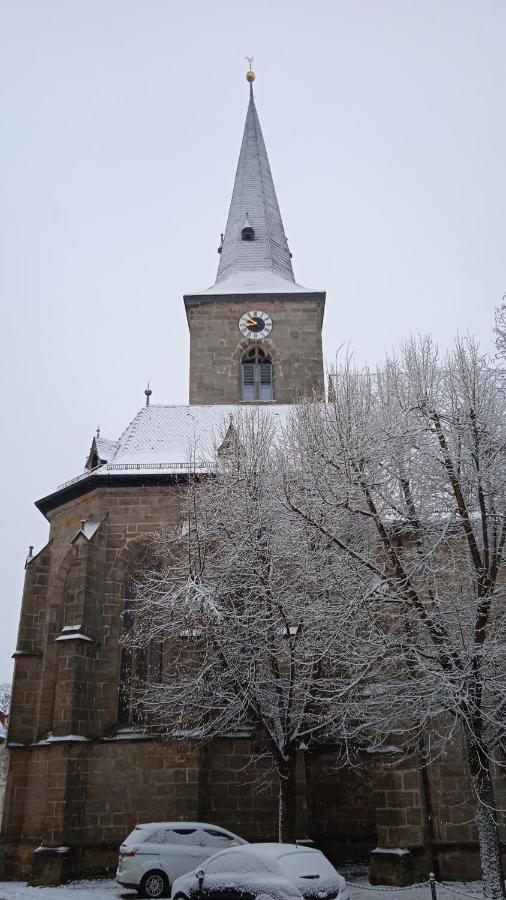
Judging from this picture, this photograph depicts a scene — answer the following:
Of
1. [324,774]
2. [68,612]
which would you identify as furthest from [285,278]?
[324,774]

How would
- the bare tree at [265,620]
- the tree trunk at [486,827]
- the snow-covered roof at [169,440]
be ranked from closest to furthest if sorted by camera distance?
1. the tree trunk at [486,827]
2. the bare tree at [265,620]
3. the snow-covered roof at [169,440]

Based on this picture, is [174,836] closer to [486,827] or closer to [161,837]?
[161,837]

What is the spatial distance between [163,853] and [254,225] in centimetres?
2556

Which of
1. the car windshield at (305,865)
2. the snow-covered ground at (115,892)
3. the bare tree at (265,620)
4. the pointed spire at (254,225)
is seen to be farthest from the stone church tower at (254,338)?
the car windshield at (305,865)

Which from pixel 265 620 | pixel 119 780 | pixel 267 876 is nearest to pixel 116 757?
pixel 119 780

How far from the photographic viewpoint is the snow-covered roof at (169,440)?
2091 cm

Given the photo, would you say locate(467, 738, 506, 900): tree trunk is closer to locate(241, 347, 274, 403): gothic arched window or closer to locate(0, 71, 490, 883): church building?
locate(0, 71, 490, 883): church building

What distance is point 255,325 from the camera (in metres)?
29.7

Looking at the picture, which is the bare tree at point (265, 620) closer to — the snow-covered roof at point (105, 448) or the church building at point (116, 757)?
the church building at point (116, 757)

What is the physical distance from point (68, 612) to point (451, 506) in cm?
996

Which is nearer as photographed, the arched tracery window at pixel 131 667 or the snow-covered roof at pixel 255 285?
the arched tracery window at pixel 131 667

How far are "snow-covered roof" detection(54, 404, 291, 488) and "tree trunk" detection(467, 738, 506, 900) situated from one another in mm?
9389

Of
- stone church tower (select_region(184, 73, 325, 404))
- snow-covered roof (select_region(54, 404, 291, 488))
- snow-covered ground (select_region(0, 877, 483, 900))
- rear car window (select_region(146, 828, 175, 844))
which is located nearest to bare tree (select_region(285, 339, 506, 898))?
snow-covered ground (select_region(0, 877, 483, 900))

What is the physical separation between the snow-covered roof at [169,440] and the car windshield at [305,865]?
10.3m
